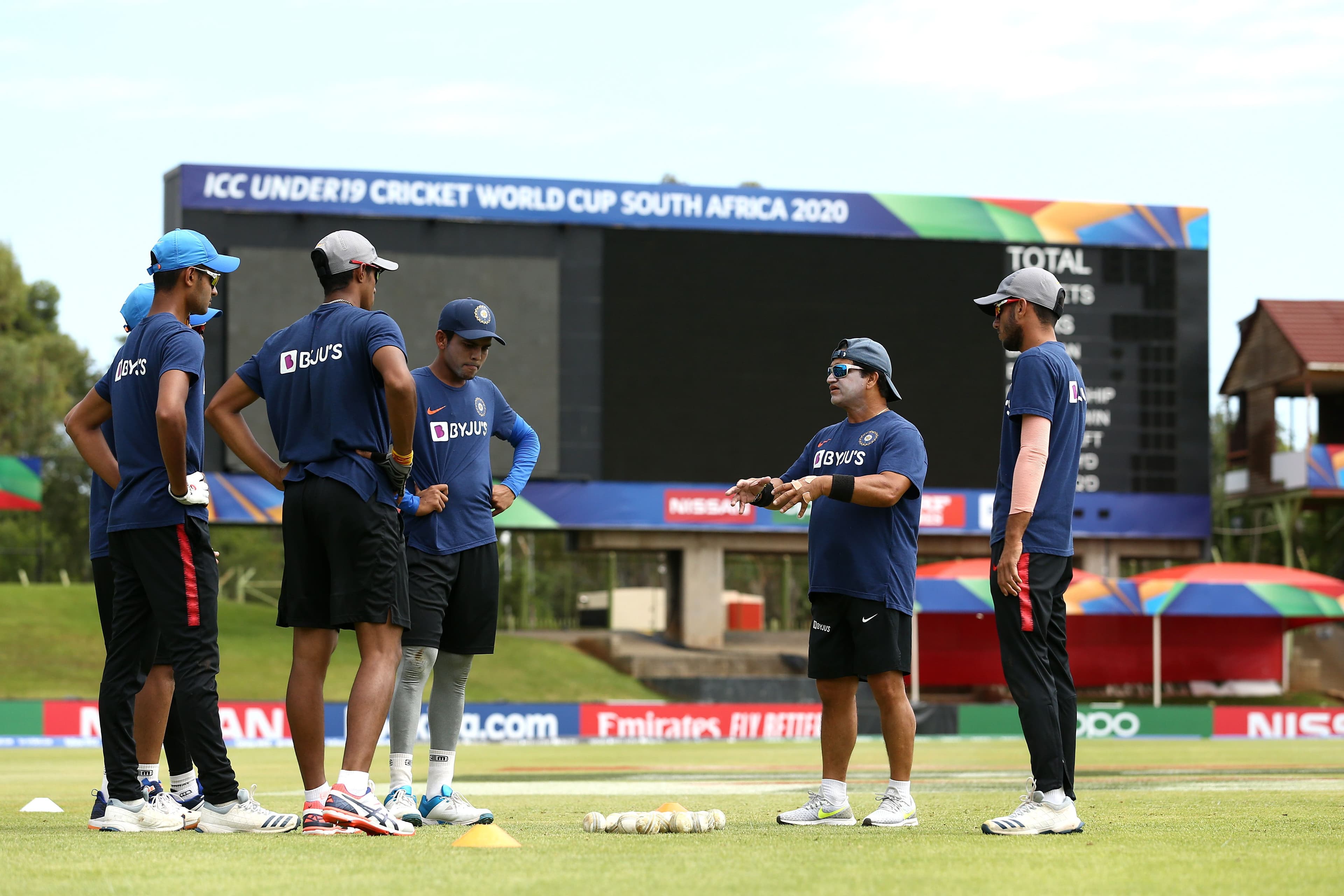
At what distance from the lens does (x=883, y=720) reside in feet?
23.1

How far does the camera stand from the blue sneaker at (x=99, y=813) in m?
6.51

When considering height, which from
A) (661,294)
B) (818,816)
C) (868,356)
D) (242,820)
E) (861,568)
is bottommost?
(818,816)

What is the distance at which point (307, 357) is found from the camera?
20.6 ft

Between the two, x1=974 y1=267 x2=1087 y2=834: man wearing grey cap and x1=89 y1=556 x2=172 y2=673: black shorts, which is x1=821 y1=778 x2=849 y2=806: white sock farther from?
x1=89 y1=556 x2=172 y2=673: black shorts

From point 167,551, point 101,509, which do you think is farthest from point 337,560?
point 101,509

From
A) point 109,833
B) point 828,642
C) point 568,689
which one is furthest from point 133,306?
point 568,689

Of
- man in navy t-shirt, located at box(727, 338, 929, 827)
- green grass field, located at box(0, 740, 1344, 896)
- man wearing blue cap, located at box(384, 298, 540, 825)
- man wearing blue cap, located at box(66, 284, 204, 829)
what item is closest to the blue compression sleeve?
man wearing blue cap, located at box(384, 298, 540, 825)

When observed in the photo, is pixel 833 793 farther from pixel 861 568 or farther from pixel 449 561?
pixel 449 561

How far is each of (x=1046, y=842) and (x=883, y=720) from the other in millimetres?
1370

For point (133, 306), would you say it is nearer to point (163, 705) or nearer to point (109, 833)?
point (163, 705)

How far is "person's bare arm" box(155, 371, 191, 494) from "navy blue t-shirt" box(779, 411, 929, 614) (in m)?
2.59

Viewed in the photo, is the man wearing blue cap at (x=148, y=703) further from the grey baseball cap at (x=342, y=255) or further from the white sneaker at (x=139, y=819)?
the grey baseball cap at (x=342, y=255)

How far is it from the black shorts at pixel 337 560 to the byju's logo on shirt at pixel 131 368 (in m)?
0.82

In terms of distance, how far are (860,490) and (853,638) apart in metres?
0.69
